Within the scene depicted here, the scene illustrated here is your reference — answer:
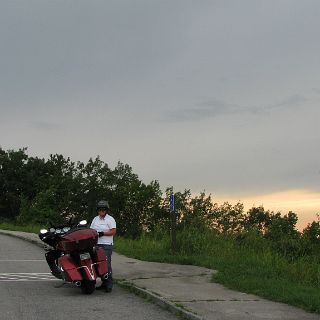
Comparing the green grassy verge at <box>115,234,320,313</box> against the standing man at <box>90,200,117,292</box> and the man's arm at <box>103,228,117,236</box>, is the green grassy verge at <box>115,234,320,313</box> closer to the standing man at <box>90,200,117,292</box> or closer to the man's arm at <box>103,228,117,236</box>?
the standing man at <box>90,200,117,292</box>

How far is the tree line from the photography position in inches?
2255

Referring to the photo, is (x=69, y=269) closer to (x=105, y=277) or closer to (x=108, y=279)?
(x=105, y=277)

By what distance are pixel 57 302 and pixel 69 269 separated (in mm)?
689

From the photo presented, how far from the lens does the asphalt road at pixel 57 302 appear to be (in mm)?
8711

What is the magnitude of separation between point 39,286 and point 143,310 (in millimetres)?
3221

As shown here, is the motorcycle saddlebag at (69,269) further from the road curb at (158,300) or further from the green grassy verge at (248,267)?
the green grassy verge at (248,267)

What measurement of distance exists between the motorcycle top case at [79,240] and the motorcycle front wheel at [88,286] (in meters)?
0.59

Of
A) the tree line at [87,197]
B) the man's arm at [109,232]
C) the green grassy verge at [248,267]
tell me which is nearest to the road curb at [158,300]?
the man's arm at [109,232]

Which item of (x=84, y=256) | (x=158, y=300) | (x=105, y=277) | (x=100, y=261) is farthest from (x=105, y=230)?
(x=158, y=300)

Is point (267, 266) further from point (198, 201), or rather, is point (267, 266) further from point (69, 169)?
point (69, 169)

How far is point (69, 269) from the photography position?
10281mm

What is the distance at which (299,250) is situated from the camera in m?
19.4

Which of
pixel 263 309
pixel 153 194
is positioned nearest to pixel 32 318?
pixel 263 309

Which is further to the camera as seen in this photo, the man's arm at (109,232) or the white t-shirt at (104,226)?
the white t-shirt at (104,226)
